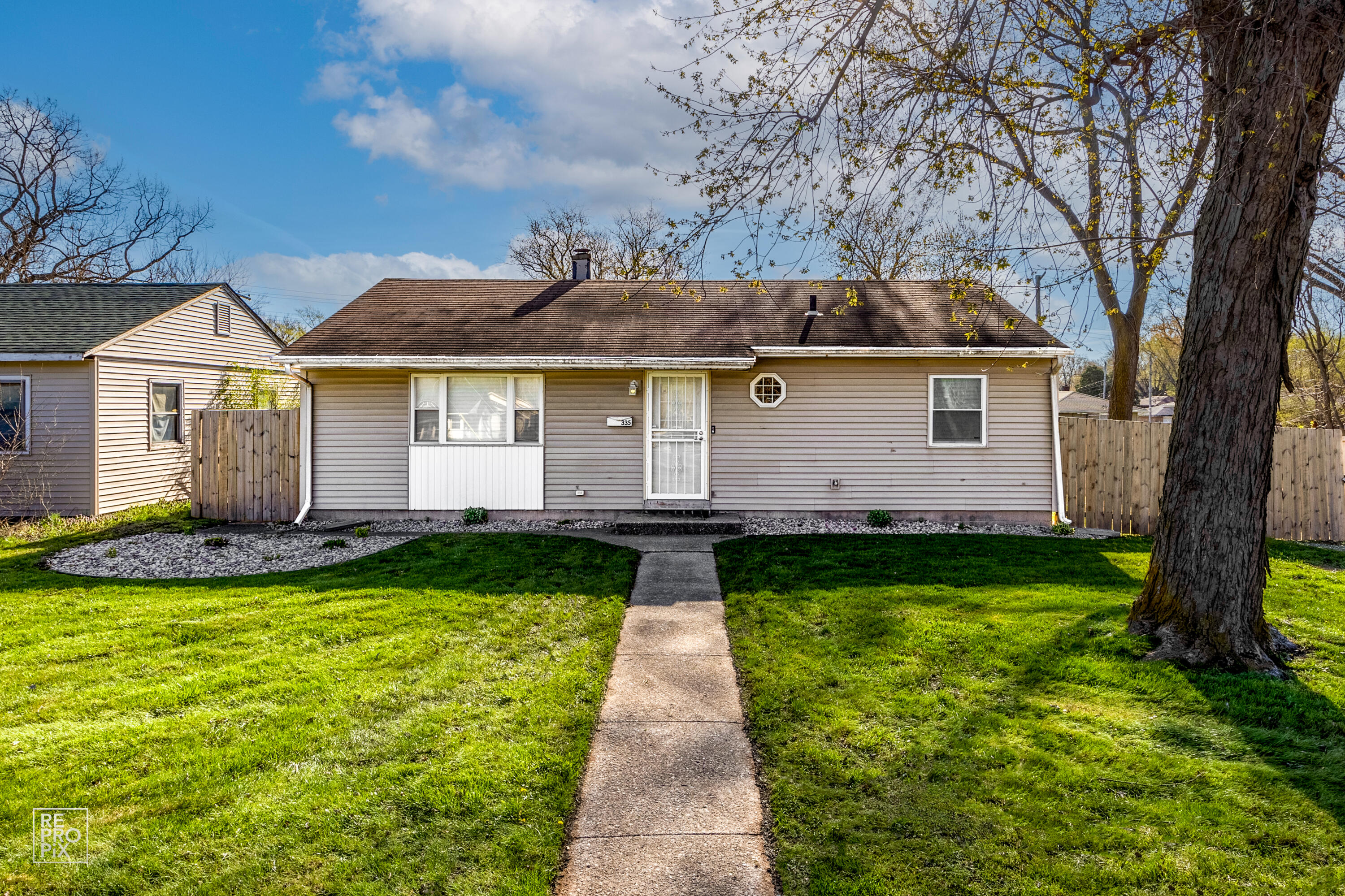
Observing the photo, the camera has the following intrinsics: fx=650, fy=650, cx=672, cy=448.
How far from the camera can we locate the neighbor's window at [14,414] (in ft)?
38.0

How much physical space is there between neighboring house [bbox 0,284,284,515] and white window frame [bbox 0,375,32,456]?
2 cm

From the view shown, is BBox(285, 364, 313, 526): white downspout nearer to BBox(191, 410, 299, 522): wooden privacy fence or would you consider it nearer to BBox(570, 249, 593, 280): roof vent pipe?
BBox(191, 410, 299, 522): wooden privacy fence

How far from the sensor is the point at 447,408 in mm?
10977

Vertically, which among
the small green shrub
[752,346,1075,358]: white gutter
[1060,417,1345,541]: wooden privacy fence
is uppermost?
[752,346,1075,358]: white gutter

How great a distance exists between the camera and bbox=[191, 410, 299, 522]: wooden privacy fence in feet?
36.8

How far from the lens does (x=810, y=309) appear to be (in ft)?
39.6

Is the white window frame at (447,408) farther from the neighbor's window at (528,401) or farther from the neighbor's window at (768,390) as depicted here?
the neighbor's window at (768,390)

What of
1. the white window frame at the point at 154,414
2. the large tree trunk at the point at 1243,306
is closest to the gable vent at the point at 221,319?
the white window frame at the point at 154,414

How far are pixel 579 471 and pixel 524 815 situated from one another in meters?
8.21

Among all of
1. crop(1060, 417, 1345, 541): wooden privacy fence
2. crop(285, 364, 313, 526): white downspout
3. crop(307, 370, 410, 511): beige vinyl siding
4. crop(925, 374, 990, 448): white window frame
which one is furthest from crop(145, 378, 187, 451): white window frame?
crop(1060, 417, 1345, 541): wooden privacy fence

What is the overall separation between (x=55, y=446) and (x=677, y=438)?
11.2 meters

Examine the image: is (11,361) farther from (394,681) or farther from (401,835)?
(401,835)

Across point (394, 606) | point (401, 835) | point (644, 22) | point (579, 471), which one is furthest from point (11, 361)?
point (401, 835)

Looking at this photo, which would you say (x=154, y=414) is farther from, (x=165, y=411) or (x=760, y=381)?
(x=760, y=381)
